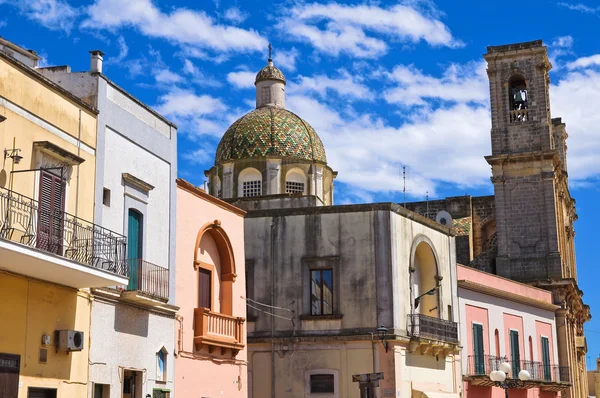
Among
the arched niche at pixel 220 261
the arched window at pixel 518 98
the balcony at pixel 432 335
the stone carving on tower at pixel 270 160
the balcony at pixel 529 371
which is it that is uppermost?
the arched window at pixel 518 98

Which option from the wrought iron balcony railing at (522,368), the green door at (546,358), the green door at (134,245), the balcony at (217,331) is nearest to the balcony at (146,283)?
the green door at (134,245)

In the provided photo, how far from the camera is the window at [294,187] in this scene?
36906mm

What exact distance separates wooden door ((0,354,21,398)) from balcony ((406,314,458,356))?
Answer: 14900 mm

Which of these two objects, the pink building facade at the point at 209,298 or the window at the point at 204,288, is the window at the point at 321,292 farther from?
the window at the point at 204,288

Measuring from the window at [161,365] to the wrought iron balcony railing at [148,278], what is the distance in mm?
1160

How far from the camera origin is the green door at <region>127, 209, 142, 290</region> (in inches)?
699

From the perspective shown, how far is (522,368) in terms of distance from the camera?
118 feet

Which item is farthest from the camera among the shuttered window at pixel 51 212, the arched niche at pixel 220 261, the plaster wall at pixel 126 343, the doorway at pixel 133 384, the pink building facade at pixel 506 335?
the pink building facade at pixel 506 335

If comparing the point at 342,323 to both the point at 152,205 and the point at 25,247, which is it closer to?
the point at 152,205

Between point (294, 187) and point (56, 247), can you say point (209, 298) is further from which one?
point (294, 187)

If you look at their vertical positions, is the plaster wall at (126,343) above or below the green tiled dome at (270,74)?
below

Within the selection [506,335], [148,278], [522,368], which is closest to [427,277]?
Result: [506,335]

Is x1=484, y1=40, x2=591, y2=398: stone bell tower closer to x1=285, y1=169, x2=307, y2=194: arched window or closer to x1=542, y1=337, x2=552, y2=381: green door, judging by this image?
x1=542, y1=337, x2=552, y2=381: green door

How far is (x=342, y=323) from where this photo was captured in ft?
89.4
